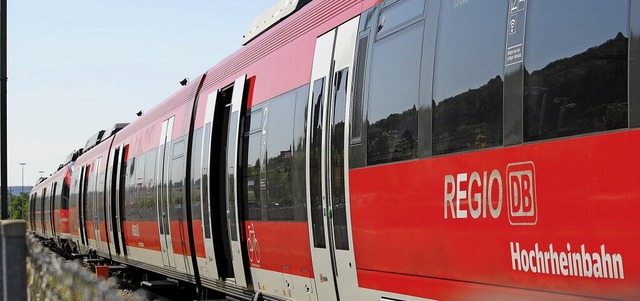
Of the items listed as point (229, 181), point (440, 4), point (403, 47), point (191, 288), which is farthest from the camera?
point (191, 288)

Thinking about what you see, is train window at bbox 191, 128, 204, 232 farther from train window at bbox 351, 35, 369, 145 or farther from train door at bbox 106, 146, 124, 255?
train door at bbox 106, 146, 124, 255

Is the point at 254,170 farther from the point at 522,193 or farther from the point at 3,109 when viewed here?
the point at 3,109

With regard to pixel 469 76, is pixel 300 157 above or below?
below

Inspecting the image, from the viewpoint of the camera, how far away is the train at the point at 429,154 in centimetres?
404

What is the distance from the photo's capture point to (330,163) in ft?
24.2

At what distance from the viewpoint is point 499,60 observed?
4914 mm

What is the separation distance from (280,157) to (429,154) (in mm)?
3480

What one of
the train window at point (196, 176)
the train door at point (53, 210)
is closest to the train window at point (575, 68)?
the train window at point (196, 176)

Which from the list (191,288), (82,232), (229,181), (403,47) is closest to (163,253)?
(191,288)

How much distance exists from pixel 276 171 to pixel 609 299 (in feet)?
17.9

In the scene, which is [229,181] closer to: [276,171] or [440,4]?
[276,171]

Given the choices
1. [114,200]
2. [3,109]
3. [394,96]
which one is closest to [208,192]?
[3,109]

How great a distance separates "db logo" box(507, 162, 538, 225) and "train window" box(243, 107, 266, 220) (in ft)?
16.5

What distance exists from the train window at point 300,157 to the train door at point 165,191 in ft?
22.2
